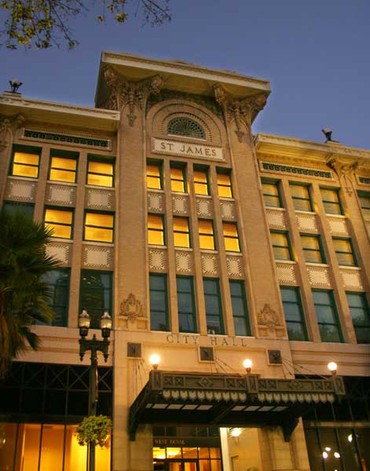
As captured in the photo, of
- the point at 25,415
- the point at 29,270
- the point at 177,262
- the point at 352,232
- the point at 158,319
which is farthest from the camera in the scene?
the point at 352,232

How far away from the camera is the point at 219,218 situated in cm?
2777

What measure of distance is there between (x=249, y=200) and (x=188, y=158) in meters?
4.27

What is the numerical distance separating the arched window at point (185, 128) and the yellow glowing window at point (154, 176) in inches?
103

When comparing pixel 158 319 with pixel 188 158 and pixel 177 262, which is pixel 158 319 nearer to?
pixel 177 262

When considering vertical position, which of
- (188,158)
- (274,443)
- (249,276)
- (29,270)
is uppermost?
(188,158)

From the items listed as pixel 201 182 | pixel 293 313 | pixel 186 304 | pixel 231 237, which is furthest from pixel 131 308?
pixel 201 182

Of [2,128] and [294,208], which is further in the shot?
[294,208]

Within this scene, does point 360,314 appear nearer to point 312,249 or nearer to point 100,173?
point 312,249

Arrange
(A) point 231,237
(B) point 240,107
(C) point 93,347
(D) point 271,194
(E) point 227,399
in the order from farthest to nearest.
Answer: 1. (B) point 240,107
2. (D) point 271,194
3. (A) point 231,237
4. (E) point 227,399
5. (C) point 93,347

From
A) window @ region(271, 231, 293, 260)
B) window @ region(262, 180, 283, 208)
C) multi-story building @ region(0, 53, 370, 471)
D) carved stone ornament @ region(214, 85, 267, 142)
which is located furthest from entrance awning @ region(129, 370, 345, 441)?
carved stone ornament @ region(214, 85, 267, 142)

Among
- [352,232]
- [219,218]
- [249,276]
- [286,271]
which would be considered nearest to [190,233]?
[219,218]

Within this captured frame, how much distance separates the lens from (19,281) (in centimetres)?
1738

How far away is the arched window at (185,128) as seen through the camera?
30.2m

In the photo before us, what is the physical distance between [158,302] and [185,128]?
1151 centimetres
